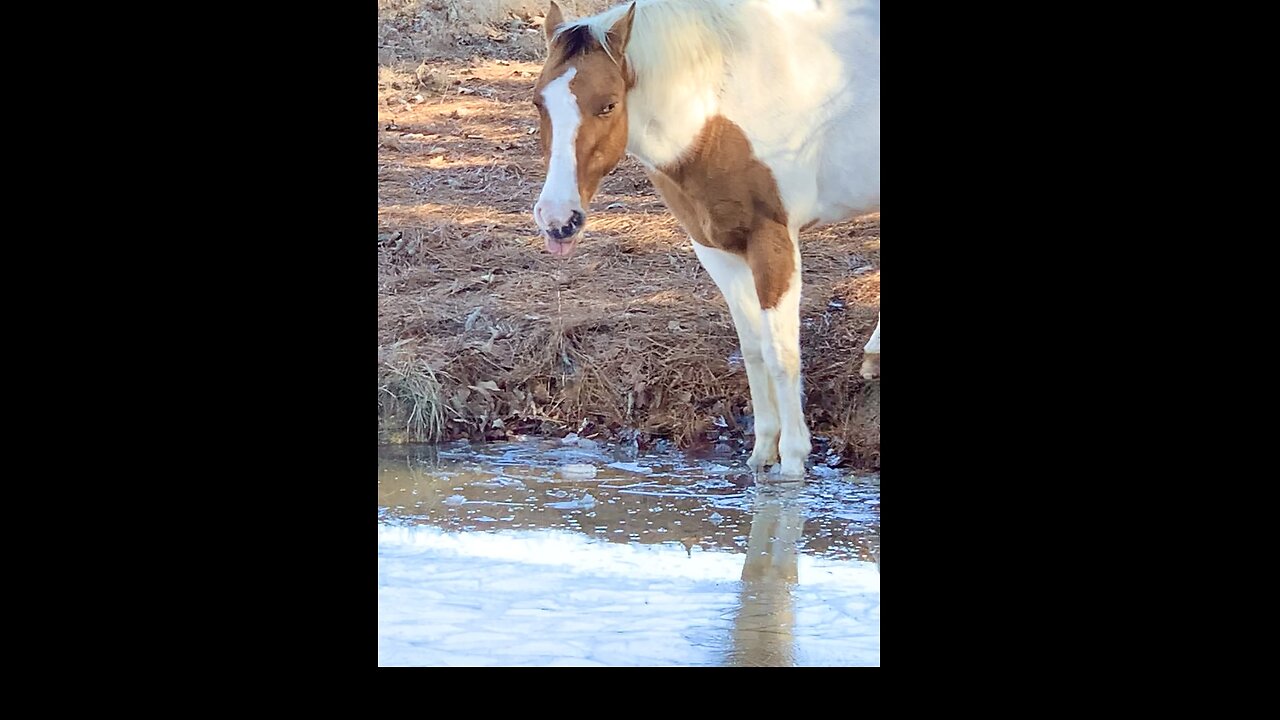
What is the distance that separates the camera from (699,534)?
389cm

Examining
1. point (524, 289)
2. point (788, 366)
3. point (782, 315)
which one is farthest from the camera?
point (524, 289)

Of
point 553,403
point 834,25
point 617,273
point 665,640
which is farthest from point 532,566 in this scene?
point 834,25

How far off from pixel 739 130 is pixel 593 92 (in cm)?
44

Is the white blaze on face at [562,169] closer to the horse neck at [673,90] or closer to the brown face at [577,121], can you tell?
the brown face at [577,121]

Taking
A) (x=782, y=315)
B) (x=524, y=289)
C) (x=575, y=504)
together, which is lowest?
(x=575, y=504)

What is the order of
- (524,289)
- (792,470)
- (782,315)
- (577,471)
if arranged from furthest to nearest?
(524,289) → (577,471) → (792,470) → (782,315)

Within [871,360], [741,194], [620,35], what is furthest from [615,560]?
[620,35]

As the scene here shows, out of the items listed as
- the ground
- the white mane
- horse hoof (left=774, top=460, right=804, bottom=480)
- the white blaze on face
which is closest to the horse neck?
the white mane

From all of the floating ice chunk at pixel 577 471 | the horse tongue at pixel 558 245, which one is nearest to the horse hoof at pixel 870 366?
the floating ice chunk at pixel 577 471

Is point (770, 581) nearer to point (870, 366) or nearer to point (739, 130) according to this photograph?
point (870, 366)

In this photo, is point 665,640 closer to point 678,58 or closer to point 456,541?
point 456,541

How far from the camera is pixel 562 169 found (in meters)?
3.61

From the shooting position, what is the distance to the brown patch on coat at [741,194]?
3756 mm

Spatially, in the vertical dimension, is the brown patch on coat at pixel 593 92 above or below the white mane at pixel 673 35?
below
